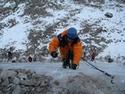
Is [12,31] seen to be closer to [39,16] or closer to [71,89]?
[39,16]

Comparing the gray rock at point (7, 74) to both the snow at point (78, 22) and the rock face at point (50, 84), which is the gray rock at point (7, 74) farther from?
the snow at point (78, 22)

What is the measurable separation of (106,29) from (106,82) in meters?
24.6

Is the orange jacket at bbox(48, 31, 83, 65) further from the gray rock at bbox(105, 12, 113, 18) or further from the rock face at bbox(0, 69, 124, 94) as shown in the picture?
the gray rock at bbox(105, 12, 113, 18)

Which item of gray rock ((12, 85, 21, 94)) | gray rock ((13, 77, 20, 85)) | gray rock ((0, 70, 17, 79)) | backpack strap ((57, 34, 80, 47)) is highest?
backpack strap ((57, 34, 80, 47))

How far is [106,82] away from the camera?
30.1ft

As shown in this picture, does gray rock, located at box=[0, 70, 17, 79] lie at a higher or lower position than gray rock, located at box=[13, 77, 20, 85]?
higher

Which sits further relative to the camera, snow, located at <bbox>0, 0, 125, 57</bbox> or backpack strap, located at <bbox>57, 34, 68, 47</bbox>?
snow, located at <bbox>0, 0, 125, 57</bbox>

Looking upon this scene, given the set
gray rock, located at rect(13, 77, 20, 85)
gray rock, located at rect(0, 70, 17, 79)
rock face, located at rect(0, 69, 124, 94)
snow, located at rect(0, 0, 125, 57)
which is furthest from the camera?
snow, located at rect(0, 0, 125, 57)

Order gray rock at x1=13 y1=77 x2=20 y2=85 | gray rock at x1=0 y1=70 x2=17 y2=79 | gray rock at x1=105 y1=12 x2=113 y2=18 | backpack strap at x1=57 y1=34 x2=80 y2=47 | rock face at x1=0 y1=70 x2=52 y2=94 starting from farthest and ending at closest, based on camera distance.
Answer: gray rock at x1=105 y1=12 x2=113 y2=18 → backpack strap at x1=57 y1=34 x2=80 y2=47 → gray rock at x1=0 y1=70 x2=17 y2=79 → gray rock at x1=13 y1=77 x2=20 y2=85 → rock face at x1=0 y1=70 x2=52 y2=94

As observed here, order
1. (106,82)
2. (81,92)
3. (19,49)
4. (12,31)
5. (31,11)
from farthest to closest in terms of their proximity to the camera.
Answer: (31,11) < (12,31) < (19,49) < (106,82) < (81,92)

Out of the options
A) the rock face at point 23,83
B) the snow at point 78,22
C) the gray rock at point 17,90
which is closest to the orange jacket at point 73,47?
the rock face at point 23,83

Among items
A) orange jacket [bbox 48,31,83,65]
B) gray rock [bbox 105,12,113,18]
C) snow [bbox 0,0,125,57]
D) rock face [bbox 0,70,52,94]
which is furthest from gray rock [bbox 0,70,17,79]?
gray rock [bbox 105,12,113,18]

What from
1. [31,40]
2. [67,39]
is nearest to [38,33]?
[31,40]

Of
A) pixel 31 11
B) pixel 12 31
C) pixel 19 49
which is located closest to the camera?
pixel 19 49
